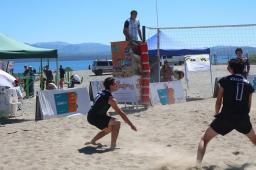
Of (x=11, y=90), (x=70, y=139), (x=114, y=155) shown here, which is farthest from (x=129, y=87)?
(x=114, y=155)

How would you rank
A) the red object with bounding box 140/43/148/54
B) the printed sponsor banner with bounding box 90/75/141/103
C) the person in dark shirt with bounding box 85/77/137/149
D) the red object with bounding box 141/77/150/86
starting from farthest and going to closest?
the printed sponsor banner with bounding box 90/75/141/103 → the red object with bounding box 141/77/150/86 → the red object with bounding box 140/43/148/54 → the person in dark shirt with bounding box 85/77/137/149

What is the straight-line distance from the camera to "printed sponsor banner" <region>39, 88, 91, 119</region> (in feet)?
39.3

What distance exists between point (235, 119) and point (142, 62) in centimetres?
668

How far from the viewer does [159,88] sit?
1445 centimetres

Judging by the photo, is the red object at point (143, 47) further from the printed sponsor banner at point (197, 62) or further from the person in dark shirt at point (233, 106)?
the printed sponsor banner at point (197, 62)

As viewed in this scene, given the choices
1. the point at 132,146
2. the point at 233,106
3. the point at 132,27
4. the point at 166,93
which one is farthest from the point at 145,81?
the point at 233,106

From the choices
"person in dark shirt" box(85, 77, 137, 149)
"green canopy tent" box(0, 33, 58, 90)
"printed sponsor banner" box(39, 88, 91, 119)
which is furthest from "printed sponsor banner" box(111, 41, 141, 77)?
"person in dark shirt" box(85, 77, 137, 149)

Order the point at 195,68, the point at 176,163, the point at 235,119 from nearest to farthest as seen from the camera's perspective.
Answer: the point at 235,119
the point at 176,163
the point at 195,68

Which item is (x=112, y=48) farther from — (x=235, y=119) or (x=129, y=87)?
(x=235, y=119)

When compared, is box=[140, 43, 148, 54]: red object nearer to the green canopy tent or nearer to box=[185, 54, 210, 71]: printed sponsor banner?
the green canopy tent

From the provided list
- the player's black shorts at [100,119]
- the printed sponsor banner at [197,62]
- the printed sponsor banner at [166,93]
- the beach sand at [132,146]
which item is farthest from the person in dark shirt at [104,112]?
the printed sponsor banner at [197,62]

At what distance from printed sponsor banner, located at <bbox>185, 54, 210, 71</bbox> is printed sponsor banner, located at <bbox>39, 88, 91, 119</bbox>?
293 inches

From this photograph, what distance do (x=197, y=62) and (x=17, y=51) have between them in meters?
7.91

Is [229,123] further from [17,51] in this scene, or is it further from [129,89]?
[17,51]
